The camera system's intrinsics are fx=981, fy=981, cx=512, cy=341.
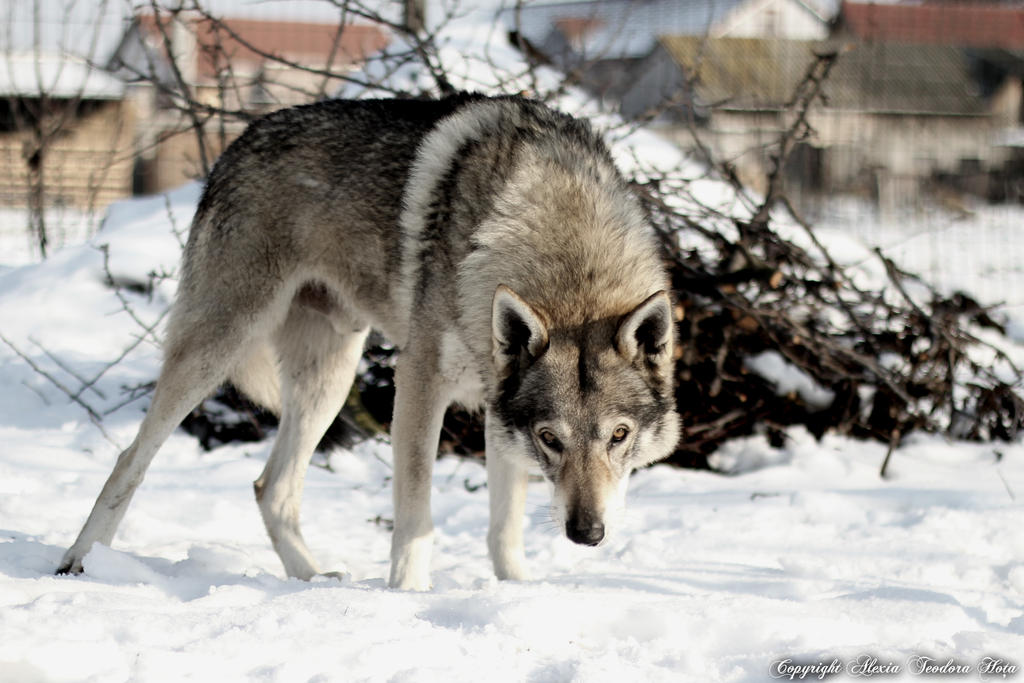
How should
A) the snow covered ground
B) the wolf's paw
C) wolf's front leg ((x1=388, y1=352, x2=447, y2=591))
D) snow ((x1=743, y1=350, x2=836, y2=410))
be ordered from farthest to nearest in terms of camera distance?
snow ((x1=743, y1=350, x2=836, y2=410)) < wolf's front leg ((x1=388, y1=352, x2=447, y2=591)) < the wolf's paw < the snow covered ground

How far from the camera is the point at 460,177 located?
3.47m

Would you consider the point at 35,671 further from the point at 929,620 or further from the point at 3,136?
the point at 3,136

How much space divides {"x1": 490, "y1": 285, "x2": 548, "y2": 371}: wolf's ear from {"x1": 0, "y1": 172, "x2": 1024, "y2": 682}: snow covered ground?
54 centimetres

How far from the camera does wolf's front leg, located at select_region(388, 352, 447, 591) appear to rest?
3375 mm

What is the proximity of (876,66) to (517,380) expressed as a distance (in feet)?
47.6

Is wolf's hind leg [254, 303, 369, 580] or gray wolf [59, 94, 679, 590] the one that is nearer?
gray wolf [59, 94, 679, 590]

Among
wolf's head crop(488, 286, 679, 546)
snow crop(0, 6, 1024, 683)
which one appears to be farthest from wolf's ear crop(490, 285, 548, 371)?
snow crop(0, 6, 1024, 683)

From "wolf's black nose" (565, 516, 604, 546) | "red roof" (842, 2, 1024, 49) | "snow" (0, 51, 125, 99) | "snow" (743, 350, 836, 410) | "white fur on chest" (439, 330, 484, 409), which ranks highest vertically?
"red roof" (842, 2, 1024, 49)

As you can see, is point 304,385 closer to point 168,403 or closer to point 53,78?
point 168,403

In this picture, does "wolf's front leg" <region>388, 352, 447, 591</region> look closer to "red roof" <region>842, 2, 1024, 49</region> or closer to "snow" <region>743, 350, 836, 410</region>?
"snow" <region>743, 350, 836, 410</region>

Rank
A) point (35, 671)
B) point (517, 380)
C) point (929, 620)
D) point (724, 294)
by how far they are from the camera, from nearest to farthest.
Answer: point (35, 671) < point (929, 620) < point (517, 380) < point (724, 294)

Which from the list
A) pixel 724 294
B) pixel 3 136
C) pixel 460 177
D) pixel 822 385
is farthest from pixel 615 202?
pixel 3 136

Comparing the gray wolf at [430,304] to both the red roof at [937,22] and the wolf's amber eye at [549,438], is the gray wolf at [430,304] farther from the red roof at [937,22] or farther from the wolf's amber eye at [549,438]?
the red roof at [937,22]

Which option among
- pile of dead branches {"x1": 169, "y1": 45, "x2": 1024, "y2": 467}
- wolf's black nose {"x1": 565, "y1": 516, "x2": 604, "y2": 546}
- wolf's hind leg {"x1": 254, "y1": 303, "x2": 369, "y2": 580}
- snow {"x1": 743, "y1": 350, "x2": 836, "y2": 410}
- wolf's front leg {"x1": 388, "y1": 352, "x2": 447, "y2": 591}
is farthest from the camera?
snow {"x1": 743, "y1": 350, "x2": 836, "y2": 410}
